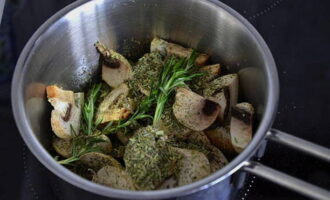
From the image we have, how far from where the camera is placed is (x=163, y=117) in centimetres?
101

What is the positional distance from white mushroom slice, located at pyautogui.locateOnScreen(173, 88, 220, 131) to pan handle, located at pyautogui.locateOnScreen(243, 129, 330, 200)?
0.18 metres

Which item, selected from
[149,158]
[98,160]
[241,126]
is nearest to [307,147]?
[241,126]

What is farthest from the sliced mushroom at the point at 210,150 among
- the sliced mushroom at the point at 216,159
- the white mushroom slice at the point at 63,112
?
the white mushroom slice at the point at 63,112

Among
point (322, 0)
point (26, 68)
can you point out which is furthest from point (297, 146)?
point (322, 0)

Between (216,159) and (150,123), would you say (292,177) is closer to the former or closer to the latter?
(216,159)

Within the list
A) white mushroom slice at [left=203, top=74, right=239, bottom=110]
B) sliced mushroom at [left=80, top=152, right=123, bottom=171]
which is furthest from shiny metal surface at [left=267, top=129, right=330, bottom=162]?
sliced mushroom at [left=80, top=152, right=123, bottom=171]

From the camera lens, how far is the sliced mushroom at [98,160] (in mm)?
938

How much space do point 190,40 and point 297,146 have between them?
0.43 m

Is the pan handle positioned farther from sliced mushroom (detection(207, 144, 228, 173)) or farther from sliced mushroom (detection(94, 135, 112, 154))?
sliced mushroom (detection(94, 135, 112, 154))

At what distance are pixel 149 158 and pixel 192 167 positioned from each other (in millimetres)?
87

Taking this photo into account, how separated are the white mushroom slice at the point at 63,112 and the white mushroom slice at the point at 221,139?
11.0 inches

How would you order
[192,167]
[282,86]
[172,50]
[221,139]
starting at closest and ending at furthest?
1. [192,167]
2. [221,139]
3. [172,50]
4. [282,86]

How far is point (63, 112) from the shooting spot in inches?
39.3

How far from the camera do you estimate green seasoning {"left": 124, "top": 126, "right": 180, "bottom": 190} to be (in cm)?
89
